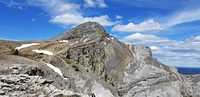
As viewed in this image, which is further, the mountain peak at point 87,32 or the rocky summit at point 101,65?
the mountain peak at point 87,32

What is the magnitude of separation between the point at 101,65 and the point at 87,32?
919 cm

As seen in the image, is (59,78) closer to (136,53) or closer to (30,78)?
(30,78)

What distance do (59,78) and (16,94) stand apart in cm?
972

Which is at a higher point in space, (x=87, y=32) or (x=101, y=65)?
(x=87, y=32)

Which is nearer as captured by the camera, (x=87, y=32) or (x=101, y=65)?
(x=101, y=65)

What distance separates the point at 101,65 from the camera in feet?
172

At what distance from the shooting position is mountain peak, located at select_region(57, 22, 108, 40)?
56562 mm

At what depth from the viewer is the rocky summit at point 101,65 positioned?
134 ft

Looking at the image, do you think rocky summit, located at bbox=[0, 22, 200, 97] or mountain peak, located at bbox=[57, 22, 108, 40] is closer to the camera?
rocky summit, located at bbox=[0, 22, 200, 97]

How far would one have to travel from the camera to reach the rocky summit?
134 feet

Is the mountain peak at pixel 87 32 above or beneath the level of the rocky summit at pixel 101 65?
above

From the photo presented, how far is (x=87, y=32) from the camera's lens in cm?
5984

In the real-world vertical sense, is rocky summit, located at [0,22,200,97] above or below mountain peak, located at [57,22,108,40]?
below

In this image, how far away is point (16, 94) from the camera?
2655 centimetres
